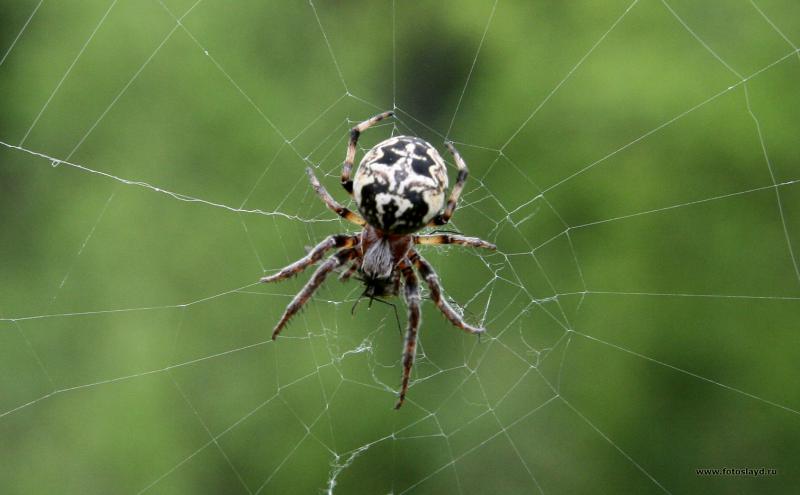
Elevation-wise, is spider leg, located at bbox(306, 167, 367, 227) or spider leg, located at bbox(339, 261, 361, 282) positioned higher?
spider leg, located at bbox(306, 167, 367, 227)

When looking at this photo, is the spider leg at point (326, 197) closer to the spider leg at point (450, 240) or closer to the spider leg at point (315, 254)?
the spider leg at point (315, 254)

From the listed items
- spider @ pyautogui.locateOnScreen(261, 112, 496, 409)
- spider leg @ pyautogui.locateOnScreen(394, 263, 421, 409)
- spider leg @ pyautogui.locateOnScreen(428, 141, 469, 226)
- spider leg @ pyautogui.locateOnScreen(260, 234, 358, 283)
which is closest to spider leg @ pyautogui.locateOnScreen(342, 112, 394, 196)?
spider @ pyautogui.locateOnScreen(261, 112, 496, 409)


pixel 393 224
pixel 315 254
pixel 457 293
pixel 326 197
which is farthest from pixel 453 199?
pixel 457 293

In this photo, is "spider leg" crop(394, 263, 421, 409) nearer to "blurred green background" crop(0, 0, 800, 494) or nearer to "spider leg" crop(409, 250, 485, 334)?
"spider leg" crop(409, 250, 485, 334)

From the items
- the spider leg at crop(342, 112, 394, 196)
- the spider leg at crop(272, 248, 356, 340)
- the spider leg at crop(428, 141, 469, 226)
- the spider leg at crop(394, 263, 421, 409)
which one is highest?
the spider leg at crop(342, 112, 394, 196)

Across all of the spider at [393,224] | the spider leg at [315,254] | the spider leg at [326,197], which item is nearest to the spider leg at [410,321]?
the spider at [393,224]

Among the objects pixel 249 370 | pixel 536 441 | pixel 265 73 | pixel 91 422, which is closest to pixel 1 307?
pixel 91 422

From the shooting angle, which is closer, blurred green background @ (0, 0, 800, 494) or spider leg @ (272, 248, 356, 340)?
spider leg @ (272, 248, 356, 340)

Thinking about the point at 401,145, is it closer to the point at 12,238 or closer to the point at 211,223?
the point at 211,223
